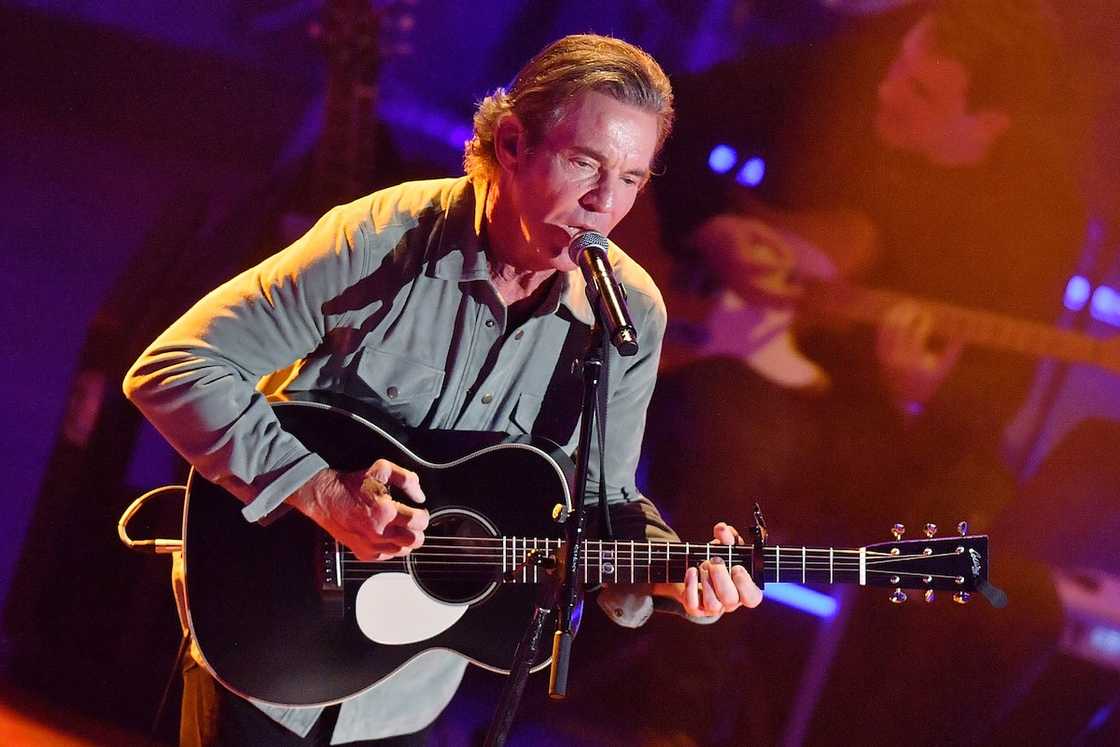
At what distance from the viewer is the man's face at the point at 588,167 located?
2113 millimetres

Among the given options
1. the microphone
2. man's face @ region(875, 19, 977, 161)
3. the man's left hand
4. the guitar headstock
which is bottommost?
the man's left hand

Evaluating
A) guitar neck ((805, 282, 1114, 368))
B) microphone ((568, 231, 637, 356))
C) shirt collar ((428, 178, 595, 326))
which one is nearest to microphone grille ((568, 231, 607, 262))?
microphone ((568, 231, 637, 356))

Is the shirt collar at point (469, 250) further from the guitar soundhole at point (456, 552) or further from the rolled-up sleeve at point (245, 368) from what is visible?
the guitar soundhole at point (456, 552)

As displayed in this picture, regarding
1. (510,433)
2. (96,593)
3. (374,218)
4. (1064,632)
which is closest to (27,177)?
(96,593)

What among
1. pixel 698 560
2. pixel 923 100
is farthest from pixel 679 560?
pixel 923 100

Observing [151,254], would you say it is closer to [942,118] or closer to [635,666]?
[635,666]

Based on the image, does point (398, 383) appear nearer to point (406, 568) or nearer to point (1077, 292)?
point (406, 568)

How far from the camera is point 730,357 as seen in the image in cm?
410

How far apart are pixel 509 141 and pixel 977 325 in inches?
86.5

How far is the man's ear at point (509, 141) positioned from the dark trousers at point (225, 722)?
1.30 m

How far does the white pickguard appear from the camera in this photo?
223cm

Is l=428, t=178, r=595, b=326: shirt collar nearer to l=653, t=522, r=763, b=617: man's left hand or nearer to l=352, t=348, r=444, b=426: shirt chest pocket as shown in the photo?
l=352, t=348, r=444, b=426: shirt chest pocket

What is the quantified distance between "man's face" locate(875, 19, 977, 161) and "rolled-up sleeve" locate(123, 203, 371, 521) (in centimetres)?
246

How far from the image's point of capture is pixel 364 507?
81.1 inches
